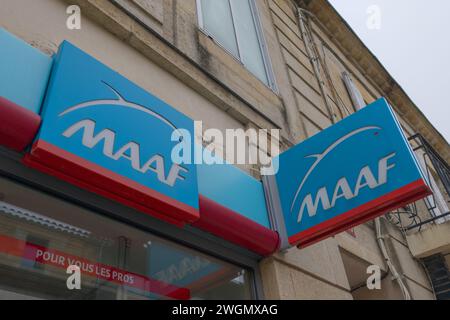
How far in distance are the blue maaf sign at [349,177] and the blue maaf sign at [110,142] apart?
1.11m

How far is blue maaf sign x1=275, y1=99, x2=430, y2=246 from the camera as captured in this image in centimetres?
311

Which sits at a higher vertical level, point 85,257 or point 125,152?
point 125,152

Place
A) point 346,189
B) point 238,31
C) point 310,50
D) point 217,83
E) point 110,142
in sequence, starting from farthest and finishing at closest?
1. point 310,50
2. point 238,31
3. point 217,83
4. point 346,189
5. point 110,142

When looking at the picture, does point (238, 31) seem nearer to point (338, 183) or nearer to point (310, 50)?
point (310, 50)

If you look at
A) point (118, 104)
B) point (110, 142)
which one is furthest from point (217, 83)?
point (110, 142)

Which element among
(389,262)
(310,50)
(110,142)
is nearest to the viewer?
(110,142)

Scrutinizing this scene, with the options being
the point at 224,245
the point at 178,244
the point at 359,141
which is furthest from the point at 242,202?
the point at 359,141

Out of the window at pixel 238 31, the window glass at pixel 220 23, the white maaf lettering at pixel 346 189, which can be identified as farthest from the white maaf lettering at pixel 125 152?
the window glass at pixel 220 23

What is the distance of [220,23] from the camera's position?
574cm

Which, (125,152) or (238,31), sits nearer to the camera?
(125,152)

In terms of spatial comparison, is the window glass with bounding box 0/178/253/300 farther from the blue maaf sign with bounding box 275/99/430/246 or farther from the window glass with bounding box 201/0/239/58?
the window glass with bounding box 201/0/239/58

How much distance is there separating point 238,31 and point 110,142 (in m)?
3.99

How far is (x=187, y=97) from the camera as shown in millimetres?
4211

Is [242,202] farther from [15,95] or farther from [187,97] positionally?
[15,95]
